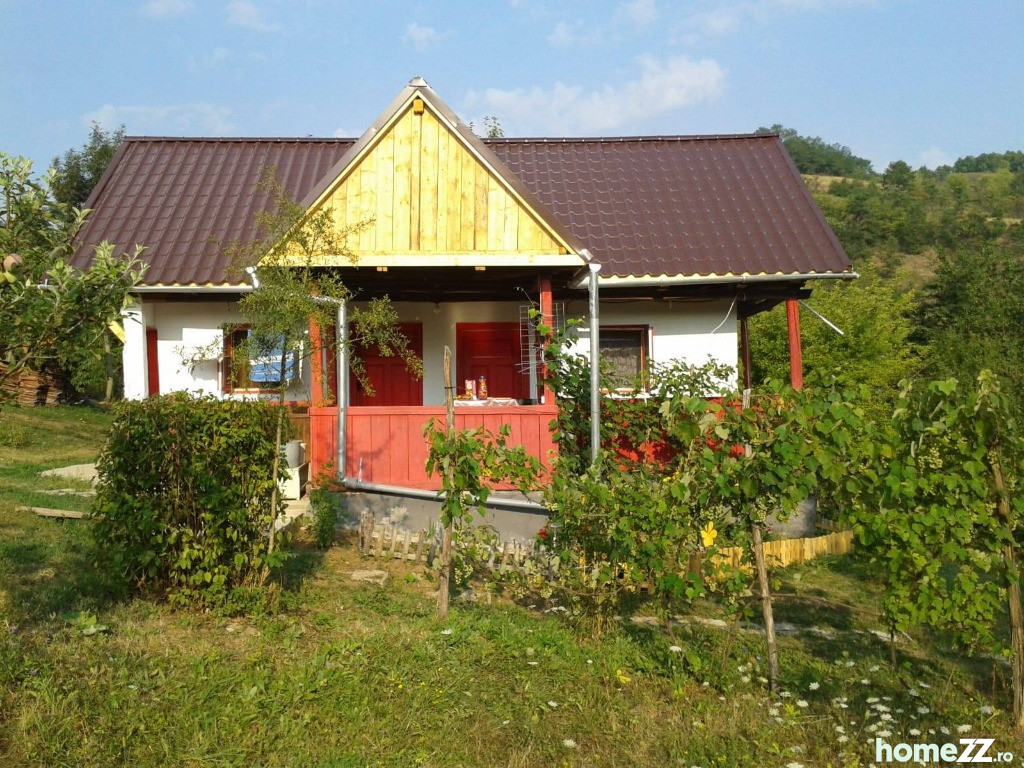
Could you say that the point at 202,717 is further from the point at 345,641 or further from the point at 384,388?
the point at 384,388

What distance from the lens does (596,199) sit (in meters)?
13.1

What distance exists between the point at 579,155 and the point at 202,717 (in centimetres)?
1207

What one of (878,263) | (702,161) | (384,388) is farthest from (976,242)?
(384,388)

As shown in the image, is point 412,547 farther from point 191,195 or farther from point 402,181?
point 191,195

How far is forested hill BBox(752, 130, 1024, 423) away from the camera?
1908 centimetres

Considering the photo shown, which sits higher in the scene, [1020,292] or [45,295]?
[1020,292]

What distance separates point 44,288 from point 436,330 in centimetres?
884

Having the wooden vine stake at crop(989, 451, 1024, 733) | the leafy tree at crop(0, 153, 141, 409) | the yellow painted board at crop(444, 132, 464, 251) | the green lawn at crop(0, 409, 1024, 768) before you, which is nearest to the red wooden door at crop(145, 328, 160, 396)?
the yellow painted board at crop(444, 132, 464, 251)

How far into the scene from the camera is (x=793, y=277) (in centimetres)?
1098

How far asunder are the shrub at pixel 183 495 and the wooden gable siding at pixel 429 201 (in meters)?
3.95

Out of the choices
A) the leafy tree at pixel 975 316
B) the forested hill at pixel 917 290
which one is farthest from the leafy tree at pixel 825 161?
the leafy tree at pixel 975 316

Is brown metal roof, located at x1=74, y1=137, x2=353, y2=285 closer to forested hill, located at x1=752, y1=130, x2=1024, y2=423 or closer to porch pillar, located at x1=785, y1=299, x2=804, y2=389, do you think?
porch pillar, located at x1=785, y1=299, x2=804, y2=389

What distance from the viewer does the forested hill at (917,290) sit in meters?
19.1

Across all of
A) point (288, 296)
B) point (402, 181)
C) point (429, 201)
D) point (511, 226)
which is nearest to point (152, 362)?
point (402, 181)
